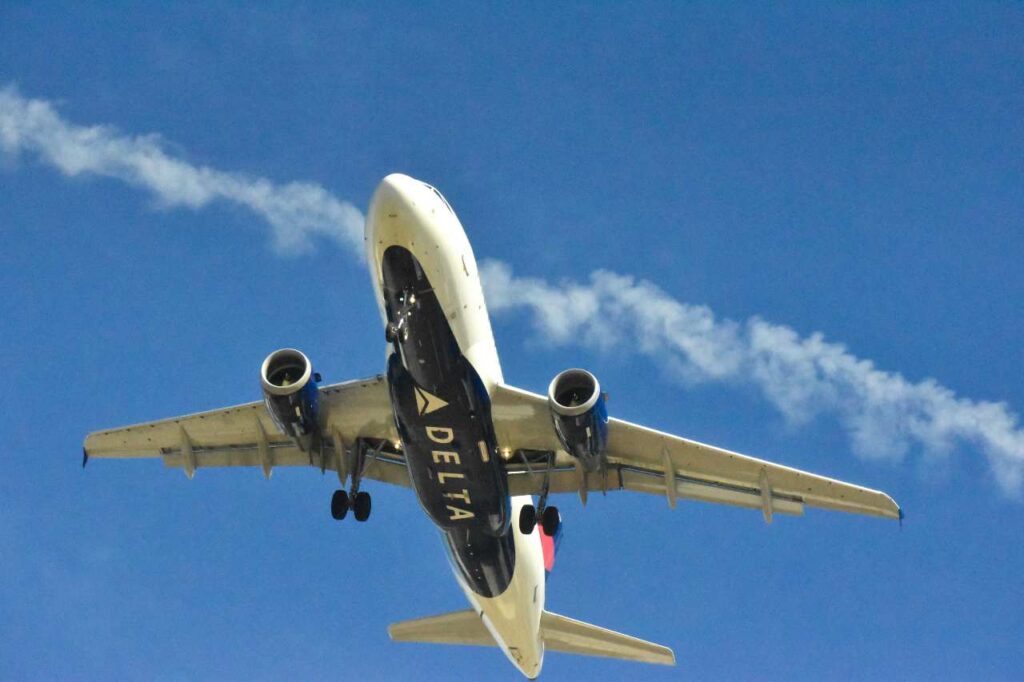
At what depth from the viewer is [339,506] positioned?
3033 centimetres

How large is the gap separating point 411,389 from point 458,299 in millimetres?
1995

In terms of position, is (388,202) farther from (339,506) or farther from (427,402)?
(339,506)

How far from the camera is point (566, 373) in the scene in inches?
1064

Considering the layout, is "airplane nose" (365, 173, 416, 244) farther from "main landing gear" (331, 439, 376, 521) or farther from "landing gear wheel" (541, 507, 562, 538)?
"landing gear wheel" (541, 507, 562, 538)

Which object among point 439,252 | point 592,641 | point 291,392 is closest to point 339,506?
point 291,392

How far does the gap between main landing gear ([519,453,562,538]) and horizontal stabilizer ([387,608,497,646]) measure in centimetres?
674

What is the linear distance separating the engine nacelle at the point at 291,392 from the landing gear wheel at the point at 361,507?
267 cm

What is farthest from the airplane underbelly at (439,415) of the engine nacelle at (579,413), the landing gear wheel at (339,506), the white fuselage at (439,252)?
the landing gear wheel at (339,506)

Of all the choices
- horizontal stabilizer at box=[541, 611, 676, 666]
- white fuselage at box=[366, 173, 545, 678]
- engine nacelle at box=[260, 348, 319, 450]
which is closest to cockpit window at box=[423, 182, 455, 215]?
white fuselage at box=[366, 173, 545, 678]

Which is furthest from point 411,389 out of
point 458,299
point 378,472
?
point 378,472

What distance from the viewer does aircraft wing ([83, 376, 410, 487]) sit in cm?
3003

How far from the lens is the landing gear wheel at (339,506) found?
3031 centimetres

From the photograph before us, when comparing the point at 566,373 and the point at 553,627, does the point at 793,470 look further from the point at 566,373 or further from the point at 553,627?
the point at 553,627

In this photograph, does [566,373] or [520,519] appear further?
[520,519]
